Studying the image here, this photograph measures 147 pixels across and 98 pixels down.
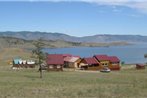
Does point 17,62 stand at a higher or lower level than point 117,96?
higher

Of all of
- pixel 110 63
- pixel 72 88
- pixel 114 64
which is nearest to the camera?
pixel 72 88

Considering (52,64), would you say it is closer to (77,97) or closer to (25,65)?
(25,65)

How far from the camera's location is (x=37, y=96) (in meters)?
31.9

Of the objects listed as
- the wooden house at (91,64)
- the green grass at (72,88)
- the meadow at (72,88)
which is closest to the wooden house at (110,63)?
Answer: the wooden house at (91,64)

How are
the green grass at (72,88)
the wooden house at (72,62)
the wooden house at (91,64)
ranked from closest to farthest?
1. the green grass at (72,88)
2. the wooden house at (91,64)
3. the wooden house at (72,62)

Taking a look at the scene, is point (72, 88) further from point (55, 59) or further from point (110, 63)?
point (110, 63)

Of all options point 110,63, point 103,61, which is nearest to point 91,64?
point 103,61

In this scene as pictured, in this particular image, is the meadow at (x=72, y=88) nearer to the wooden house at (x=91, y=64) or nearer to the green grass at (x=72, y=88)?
the green grass at (x=72, y=88)

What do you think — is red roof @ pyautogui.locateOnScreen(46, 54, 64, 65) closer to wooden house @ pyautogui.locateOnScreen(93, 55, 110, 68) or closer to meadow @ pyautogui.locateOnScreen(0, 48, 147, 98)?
wooden house @ pyautogui.locateOnScreen(93, 55, 110, 68)

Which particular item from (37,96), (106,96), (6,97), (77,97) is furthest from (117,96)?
(6,97)

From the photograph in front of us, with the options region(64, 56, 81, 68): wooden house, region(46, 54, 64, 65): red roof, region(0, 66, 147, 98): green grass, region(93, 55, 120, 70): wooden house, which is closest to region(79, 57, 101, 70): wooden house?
region(93, 55, 120, 70): wooden house

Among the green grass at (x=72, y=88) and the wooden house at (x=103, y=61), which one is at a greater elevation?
the wooden house at (x=103, y=61)

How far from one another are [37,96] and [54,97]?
5.37 feet

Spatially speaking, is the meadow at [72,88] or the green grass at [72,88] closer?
the green grass at [72,88]
